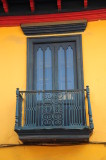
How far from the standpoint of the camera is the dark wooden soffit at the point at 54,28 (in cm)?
827

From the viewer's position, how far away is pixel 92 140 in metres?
7.30

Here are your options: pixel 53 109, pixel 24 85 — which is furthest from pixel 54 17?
pixel 53 109

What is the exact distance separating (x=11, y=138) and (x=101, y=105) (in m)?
2.17

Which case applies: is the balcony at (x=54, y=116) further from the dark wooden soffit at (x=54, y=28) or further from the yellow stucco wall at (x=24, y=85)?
the dark wooden soffit at (x=54, y=28)

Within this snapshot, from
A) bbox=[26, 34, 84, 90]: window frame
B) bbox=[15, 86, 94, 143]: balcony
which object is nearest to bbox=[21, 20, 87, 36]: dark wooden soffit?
bbox=[26, 34, 84, 90]: window frame

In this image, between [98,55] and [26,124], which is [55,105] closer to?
[26,124]

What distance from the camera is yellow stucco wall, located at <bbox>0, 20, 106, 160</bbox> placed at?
7297mm

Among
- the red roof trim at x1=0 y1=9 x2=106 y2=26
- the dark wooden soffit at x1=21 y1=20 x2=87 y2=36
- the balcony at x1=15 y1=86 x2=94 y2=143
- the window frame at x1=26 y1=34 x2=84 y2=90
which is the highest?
the red roof trim at x1=0 y1=9 x2=106 y2=26

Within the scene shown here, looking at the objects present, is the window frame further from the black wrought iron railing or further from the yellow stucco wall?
the black wrought iron railing

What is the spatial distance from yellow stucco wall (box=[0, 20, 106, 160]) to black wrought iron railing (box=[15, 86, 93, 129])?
0.31 meters

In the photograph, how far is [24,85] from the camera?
7.94m

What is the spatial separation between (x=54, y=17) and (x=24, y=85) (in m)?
1.95

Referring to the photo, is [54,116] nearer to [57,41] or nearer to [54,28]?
[57,41]

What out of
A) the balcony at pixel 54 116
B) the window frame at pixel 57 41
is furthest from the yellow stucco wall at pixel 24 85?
the balcony at pixel 54 116
